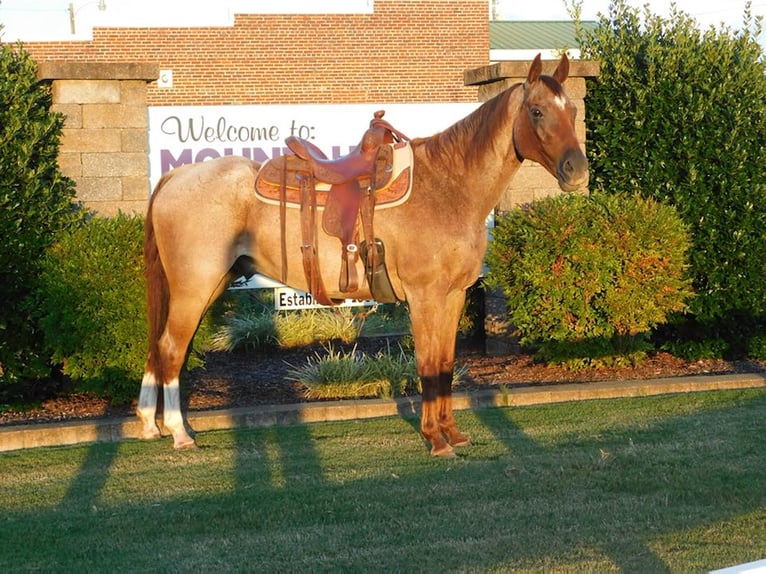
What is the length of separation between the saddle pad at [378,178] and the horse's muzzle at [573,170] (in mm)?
1040

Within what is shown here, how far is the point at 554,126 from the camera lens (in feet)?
21.5

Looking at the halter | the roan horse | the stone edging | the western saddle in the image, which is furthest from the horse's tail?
the halter

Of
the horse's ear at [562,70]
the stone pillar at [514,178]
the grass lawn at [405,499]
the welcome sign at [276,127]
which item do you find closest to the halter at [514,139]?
the horse's ear at [562,70]

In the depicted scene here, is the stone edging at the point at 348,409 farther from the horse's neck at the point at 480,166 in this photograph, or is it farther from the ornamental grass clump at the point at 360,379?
the horse's neck at the point at 480,166

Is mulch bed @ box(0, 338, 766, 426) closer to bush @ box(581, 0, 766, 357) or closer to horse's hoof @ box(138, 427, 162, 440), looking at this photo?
bush @ box(581, 0, 766, 357)

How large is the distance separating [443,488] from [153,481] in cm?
174

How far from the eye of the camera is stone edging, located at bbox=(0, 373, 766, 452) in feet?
25.6

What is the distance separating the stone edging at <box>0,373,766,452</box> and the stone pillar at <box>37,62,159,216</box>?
2.40 m

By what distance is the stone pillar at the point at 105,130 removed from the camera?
9461mm

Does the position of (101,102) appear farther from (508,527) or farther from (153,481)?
(508,527)

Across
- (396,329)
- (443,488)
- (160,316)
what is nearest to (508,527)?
(443,488)

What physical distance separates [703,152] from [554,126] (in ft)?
15.0

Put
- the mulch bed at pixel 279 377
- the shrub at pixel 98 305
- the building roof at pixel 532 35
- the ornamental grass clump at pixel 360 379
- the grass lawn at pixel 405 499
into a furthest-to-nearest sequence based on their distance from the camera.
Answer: the building roof at pixel 532 35, the ornamental grass clump at pixel 360 379, the mulch bed at pixel 279 377, the shrub at pixel 98 305, the grass lawn at pixel 405 499

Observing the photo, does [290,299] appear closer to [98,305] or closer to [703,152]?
[98,305]
